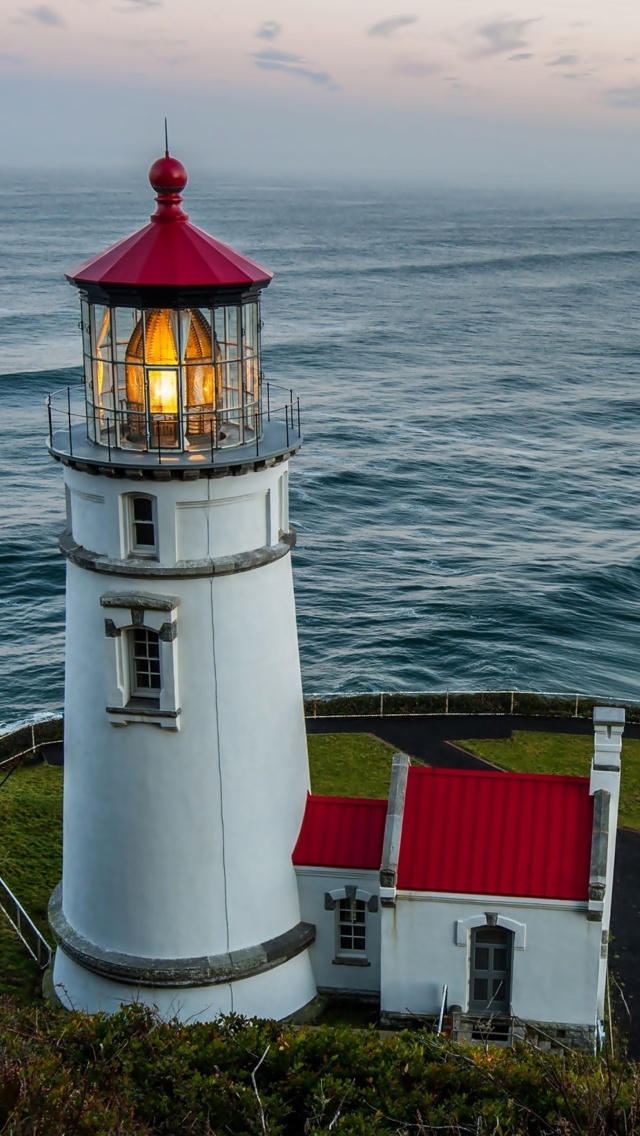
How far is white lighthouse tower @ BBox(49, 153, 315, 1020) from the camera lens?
52.1ft

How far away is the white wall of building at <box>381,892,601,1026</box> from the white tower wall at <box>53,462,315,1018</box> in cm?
158

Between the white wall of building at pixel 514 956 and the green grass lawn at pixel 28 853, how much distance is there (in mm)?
5732

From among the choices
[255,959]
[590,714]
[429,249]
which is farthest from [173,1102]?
[429,249]

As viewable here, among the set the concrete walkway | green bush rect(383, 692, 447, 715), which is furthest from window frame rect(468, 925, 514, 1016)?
green bush rect(383, 692, 447, 715)

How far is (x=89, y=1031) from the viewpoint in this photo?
14.3 meters

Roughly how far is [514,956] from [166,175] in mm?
11309

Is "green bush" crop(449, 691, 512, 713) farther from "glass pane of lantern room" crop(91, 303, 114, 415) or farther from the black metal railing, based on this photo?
"glass pane of lantern room" crop(91, 303, 114, 415)

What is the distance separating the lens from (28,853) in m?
24.3

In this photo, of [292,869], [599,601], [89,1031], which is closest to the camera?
[89,1031]

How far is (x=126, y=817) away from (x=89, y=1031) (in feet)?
11.5

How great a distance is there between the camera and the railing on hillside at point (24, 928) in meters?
20.6

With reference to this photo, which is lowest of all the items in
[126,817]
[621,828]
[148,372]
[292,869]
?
[621,828]

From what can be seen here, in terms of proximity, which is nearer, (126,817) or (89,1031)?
(89,1031)

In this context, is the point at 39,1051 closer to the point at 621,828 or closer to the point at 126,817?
the point at 126,817
